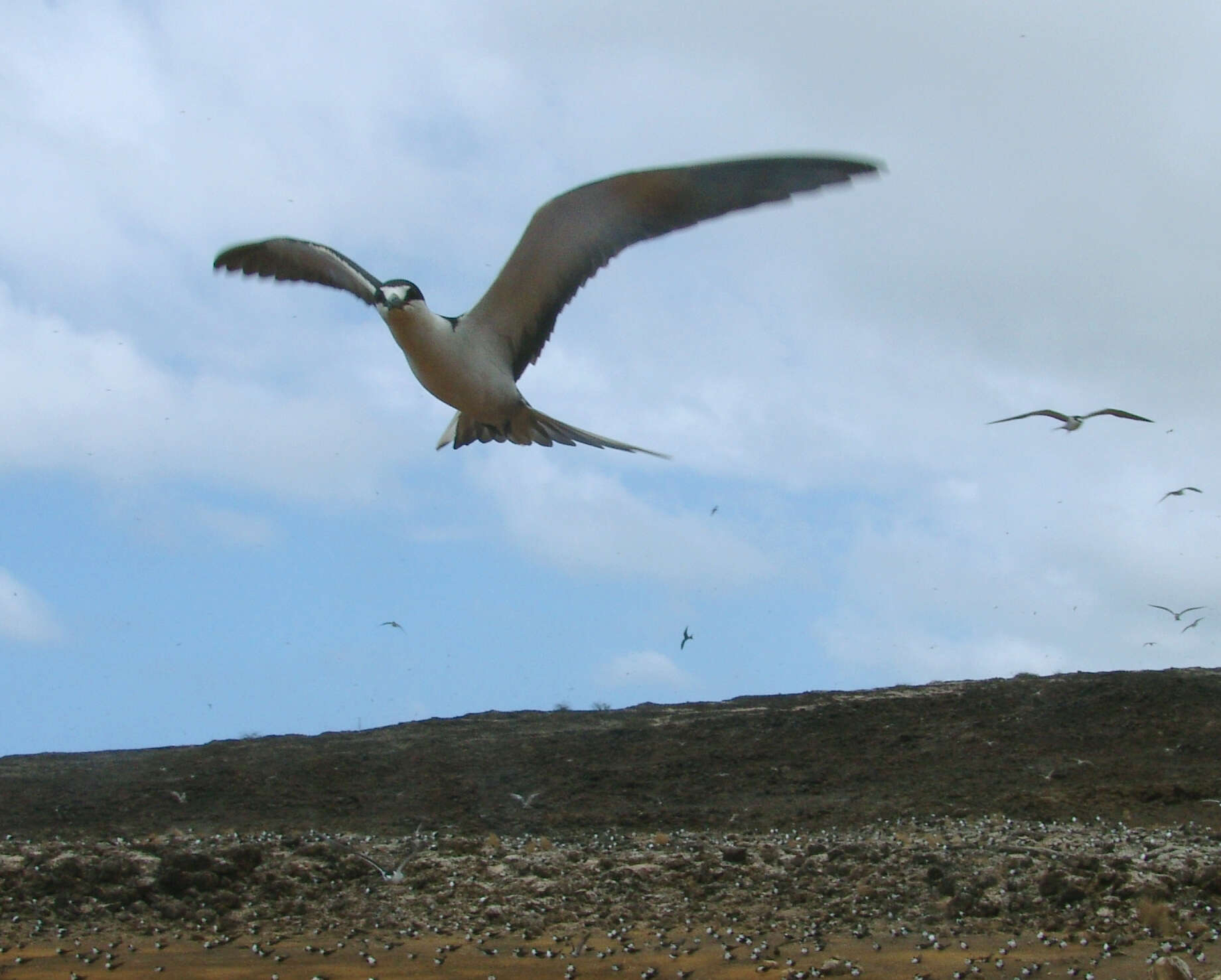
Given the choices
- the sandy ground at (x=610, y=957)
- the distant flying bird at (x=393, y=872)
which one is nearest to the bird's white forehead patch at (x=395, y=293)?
the distant flying bird at (x=393, y=872)

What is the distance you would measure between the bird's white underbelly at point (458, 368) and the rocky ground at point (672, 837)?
2574 mm

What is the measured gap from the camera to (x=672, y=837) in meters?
8.25

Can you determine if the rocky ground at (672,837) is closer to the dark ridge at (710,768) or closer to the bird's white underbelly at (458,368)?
the dark ridge at (710,768)

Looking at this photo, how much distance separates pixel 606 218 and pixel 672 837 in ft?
12.2

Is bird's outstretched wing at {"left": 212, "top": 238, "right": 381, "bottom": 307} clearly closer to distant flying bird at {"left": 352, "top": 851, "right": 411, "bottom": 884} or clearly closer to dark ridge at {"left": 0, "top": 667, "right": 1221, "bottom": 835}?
distant flying bird at {"left": 352, "top": 851, "right": 411, "bottom": 884}

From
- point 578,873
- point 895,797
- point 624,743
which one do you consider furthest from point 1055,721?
point 578,873

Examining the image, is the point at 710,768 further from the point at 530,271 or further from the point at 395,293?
the point at 395,293

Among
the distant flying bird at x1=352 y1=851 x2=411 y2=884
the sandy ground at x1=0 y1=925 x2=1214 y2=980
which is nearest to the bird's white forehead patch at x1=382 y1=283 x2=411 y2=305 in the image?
the distant flying bird at x1=352 y1=851 x2=411 y2=884

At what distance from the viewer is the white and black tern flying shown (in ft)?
22.4

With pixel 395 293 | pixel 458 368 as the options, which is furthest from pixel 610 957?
pixel 395 293

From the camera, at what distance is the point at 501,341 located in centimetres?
827

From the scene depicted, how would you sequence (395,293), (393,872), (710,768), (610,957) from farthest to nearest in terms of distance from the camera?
(710,768) → (395,293) → (393,872) → (610,957)

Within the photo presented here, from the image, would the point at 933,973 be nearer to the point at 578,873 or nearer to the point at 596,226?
the point at 578,873

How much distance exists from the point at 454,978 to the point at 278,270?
453cm
